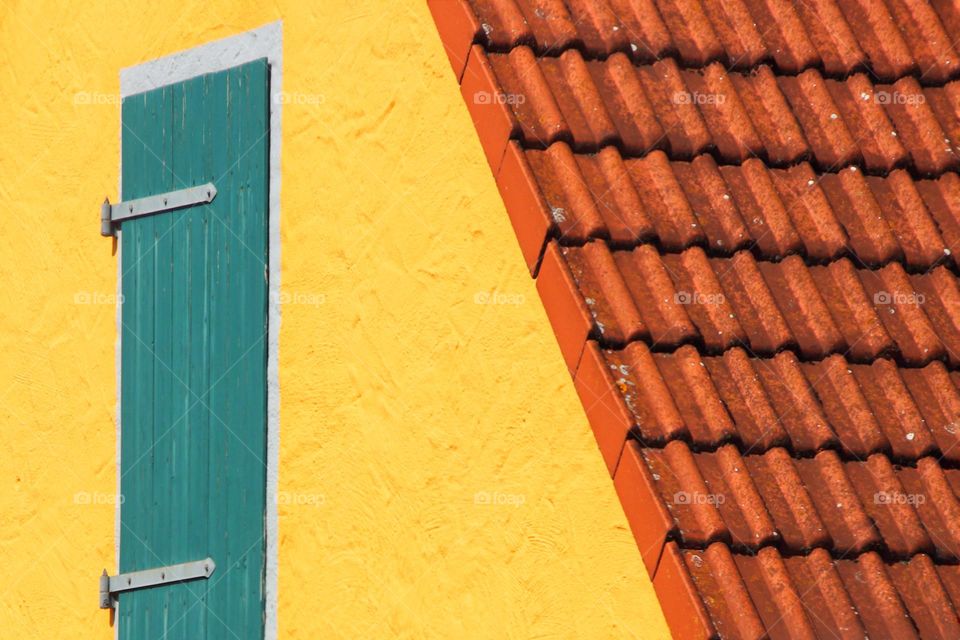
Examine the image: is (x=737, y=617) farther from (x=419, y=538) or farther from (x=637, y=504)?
(x=419, y=538)

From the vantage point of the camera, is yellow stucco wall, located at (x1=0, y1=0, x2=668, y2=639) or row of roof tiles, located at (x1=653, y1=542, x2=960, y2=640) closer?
row of roof tiles, located at (x1=653, y1=542, x2=960, y2=640)

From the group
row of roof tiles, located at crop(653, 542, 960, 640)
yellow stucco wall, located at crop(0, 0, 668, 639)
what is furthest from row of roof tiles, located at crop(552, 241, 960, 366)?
row of roof tiles, located at crop(653, 542, 960, 640)

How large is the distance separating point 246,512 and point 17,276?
1869 mm

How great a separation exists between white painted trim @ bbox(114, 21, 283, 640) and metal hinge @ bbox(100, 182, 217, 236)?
88 millimetres

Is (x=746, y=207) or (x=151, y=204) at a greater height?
(x=151, y=204)

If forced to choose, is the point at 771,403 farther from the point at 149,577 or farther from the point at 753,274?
the point at 149,577

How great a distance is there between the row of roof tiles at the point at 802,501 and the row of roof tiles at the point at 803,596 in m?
0.04

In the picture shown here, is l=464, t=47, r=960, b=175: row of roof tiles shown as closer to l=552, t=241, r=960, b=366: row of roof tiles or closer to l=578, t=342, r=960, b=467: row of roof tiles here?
l=552, t=241, r=960, b=366: row of roof tiles

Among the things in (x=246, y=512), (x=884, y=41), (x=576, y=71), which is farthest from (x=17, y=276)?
(x=884, y=41)

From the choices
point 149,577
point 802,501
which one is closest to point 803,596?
point 802,501

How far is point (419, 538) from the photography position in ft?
18.0

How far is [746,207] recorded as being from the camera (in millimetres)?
5230

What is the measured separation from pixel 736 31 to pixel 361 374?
1546 millimetres

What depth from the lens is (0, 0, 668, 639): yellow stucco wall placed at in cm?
509
